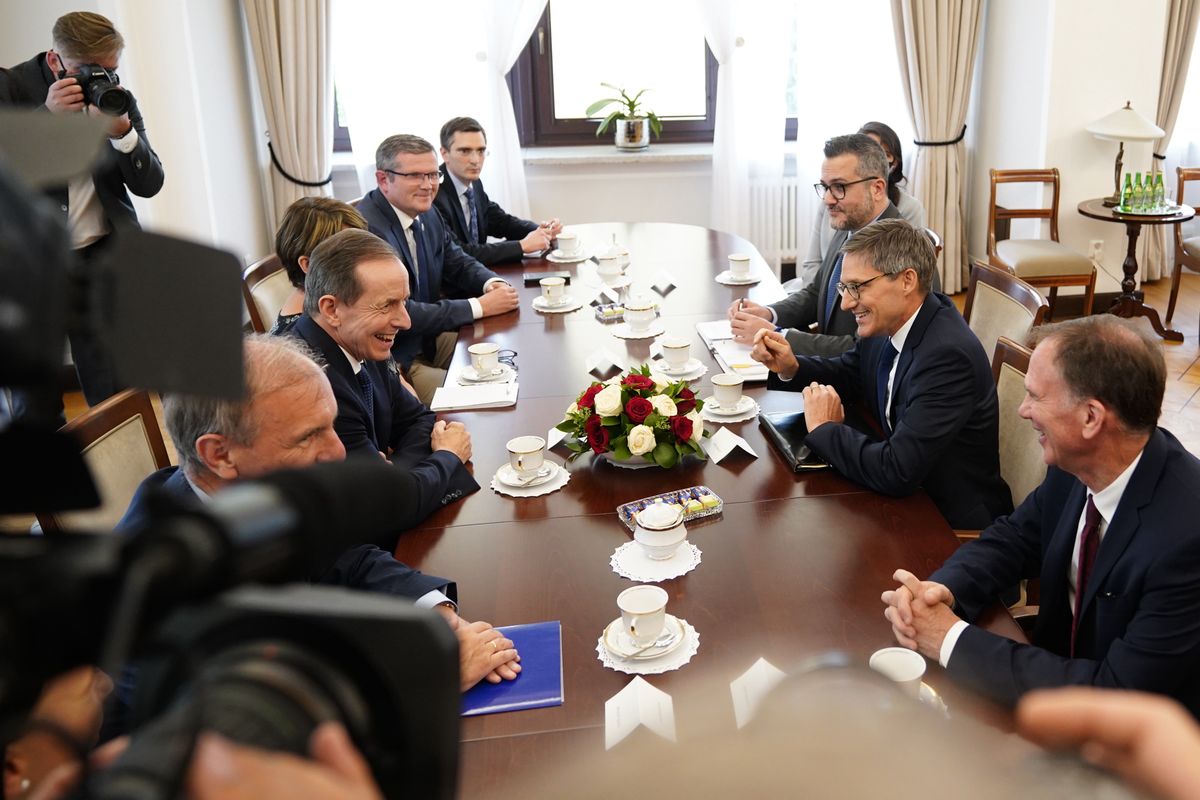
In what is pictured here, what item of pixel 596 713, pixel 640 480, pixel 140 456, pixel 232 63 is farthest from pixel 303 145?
pixel 596 713

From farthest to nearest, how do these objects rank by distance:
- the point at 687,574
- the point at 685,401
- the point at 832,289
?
the point at 832,289 < the point at 685,401 < the point at 687,574

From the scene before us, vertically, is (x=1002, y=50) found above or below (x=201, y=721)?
above

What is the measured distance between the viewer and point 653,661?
155cm

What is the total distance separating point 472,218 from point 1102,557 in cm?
369

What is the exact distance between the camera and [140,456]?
2309 millimetres

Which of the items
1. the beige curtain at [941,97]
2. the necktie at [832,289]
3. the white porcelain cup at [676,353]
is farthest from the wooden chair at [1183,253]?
the white porcelain cup at [676,353]

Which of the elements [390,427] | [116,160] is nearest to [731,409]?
[390,427]

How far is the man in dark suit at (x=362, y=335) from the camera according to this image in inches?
91.2

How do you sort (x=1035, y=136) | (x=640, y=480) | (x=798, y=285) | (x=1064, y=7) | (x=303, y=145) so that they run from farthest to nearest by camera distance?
(x=303, y=145) < (x=1035, y=136) < (x=1064, y=7) < (x=798, y=285) < (x=640, y=480)

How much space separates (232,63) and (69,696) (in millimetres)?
5891

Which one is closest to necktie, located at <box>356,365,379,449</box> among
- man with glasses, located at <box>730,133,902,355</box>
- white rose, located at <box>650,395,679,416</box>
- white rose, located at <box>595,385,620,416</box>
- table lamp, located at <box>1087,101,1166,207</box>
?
white rose, located at <box>595,385,620,416</box>

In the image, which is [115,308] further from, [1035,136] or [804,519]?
[1035,136]

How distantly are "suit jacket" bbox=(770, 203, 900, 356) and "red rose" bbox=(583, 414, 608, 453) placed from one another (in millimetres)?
1145

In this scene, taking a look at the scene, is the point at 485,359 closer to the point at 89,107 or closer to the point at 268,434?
the point at 268,434
